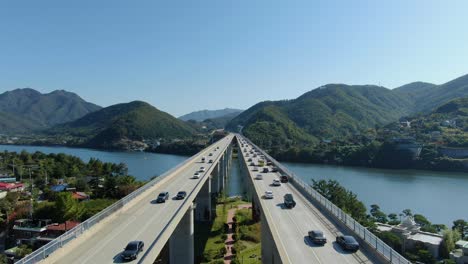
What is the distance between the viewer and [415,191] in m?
61.6

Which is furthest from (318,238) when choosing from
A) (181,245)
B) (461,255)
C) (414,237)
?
(414,237)

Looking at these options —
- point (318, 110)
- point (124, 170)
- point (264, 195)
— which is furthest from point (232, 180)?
point (318, 110)

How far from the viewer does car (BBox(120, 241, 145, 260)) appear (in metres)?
12.8

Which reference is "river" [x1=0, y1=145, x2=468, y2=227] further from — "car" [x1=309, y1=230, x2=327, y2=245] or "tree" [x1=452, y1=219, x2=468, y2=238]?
"car" [x1=309, y1=230, x2=327, y2=245]

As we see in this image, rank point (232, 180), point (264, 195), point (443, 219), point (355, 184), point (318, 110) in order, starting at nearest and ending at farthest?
point (264, 195), point (443, 219), point (355, 184), point (232, 180), point (318, 110)

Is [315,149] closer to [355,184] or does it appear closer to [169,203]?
[355,184]

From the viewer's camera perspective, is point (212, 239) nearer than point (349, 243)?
No

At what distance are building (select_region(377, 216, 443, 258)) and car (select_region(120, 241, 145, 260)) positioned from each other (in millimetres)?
25470

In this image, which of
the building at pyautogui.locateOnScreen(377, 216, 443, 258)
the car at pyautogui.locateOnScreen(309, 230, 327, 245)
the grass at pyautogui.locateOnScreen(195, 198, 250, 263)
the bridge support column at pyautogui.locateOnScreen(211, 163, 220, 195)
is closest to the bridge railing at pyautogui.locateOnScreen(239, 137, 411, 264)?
the car at pyautogui.locateOnScreen(309, 230, 327, 245)

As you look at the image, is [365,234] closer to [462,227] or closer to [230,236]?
[230,236]

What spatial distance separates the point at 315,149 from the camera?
11694 cm

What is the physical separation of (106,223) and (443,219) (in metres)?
42.7

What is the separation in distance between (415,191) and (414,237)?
33255mm

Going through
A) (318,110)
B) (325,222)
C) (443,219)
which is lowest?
(443,219)
